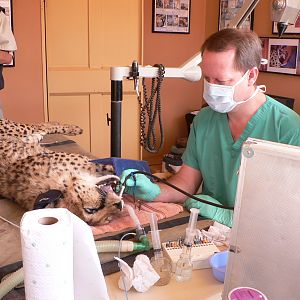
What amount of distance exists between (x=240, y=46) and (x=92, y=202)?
728 mm

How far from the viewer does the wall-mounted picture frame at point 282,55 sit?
308cm

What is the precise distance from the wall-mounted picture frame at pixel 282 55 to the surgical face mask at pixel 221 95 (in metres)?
1.75

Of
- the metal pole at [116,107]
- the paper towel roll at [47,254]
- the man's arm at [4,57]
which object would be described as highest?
the man's arm at [4,57]

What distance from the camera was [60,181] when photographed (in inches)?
57.2

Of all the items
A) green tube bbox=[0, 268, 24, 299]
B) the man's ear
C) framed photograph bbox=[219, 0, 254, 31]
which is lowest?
green tube bbox=[0, 268, 24, 299]

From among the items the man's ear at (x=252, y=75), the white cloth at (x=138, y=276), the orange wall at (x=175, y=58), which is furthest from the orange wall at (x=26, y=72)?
the white cloth at (x=138, y=276)

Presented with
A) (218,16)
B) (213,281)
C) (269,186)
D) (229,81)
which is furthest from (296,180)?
(218,16)

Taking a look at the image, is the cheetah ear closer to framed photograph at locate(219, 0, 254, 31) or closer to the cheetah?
the cheetah

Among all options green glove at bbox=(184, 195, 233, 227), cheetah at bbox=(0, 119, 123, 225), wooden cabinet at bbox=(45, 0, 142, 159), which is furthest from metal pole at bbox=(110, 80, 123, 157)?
wooden cabinet at bbox=(45, 0, 142, 159)

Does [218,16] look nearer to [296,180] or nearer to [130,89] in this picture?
[130,89]

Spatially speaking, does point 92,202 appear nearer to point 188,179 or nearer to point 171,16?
point 188,179

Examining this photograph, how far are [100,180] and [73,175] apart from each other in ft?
0.32

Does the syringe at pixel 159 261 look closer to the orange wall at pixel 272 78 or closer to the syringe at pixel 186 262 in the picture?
the syringe at pixel 186 262

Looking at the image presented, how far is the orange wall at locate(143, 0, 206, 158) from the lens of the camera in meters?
3.85
